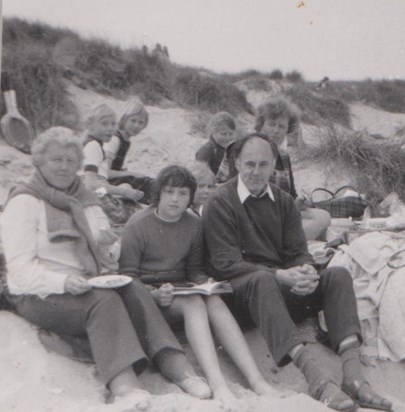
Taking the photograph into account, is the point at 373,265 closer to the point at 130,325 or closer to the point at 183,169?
the point at 183,169

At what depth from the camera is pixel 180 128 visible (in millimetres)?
9531

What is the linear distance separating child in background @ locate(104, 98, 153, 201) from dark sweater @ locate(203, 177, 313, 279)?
1881 millimetres

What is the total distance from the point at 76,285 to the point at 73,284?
14 mm

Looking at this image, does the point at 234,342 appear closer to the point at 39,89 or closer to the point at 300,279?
the point at 300,279

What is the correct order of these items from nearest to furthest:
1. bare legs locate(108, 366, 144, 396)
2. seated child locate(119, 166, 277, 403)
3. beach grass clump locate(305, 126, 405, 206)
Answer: bare legs locate(108, 366, 144, 396) < seated child locate(119, 166, 277, 403) < beach grass clump locate(305, 126, 405, 206)

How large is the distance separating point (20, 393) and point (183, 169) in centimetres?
124

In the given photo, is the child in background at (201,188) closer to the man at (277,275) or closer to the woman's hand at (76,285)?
the man at (277,275)

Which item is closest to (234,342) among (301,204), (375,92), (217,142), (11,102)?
(301,204)

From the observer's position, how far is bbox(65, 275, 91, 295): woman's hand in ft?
8.50

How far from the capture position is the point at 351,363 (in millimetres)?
2730

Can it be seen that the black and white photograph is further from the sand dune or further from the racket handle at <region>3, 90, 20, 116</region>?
the racket handle at <region>3, 90, 20, 116</region>

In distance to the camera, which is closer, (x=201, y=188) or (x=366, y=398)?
(x=366, y=398)

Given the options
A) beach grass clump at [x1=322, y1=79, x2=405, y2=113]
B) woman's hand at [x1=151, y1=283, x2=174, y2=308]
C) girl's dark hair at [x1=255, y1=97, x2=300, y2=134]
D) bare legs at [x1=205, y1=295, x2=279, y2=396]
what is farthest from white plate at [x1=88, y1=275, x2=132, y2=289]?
beach grass clump at [x1=322, y1=79, x2=405, y2=113]

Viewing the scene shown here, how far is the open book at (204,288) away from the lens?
9.34 feet
